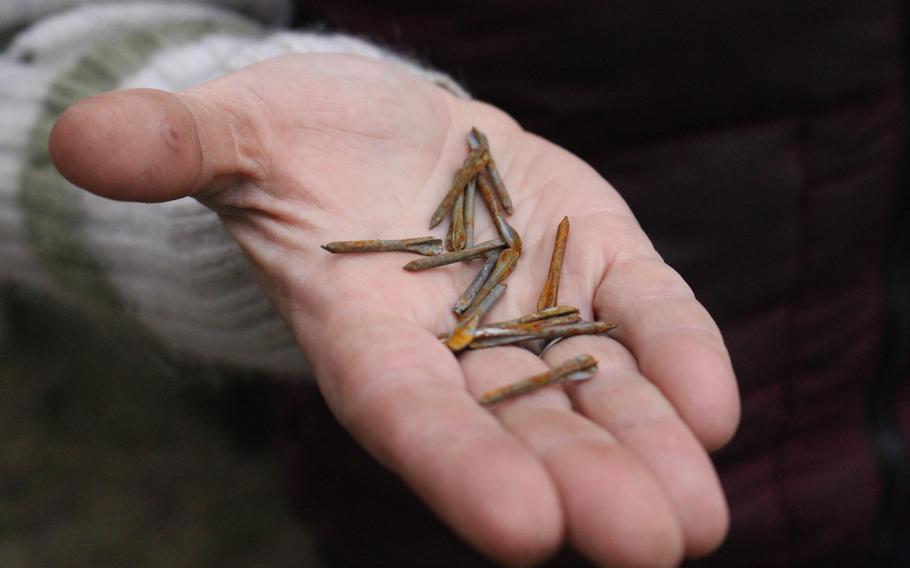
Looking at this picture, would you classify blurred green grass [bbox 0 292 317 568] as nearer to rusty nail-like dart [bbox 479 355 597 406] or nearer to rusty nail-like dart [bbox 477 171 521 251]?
rusty nail-like dart [bbox 477 171 521 251]

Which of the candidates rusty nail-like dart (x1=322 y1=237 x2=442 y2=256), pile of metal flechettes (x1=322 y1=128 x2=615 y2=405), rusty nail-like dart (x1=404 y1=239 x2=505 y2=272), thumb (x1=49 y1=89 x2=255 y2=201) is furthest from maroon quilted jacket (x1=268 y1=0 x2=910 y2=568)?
thumb (x1=49 y1=89 x2=255 y2=201)

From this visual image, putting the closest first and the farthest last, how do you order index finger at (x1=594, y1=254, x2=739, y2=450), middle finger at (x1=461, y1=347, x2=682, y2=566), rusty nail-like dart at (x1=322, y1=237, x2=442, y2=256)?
middle finger at (x1=461, y1=347, x2=682, y2=566)
index finger at (x1=594, y1=254, x2=739, y2=450)
rusty nail-like dart at (x1=322, y1=237, x2=442, y2=256)

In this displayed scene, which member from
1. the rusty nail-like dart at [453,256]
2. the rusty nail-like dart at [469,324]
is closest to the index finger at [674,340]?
the rusty nail-like dart at [469,324]

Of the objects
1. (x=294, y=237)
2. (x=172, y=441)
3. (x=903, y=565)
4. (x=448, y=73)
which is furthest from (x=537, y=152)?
(x=172, y=441)

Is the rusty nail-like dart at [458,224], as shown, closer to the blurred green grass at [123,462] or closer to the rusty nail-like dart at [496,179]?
the rusty nail-like dart at [496,179]

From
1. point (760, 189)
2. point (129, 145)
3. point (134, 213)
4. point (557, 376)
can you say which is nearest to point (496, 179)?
point (557, 376)

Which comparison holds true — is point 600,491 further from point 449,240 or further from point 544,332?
point 449,240

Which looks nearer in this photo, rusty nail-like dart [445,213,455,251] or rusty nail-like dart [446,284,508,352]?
rusty nail-like dart [446,284,508,352]
